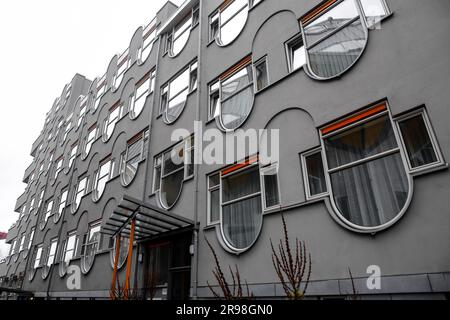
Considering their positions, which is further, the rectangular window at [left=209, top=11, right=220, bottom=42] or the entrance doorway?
the rectangular window at [left=209, top=11, right=220, bottom=42]

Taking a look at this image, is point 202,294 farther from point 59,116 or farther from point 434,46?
point 59,116

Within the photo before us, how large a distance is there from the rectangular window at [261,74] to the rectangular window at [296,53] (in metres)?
0.75

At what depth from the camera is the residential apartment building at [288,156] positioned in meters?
4.92

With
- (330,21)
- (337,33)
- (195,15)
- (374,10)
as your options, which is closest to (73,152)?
(195,15)


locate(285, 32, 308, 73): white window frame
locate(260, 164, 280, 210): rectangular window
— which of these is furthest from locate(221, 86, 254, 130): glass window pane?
locate(260, 164, 280, 210): rectangular window

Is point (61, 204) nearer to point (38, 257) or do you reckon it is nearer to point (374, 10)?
point (38, 257)

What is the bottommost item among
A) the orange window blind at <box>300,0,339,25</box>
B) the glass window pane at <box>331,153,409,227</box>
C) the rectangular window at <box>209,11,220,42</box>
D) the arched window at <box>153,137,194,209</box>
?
the glass window pane at <box>331,153,409,227</box>

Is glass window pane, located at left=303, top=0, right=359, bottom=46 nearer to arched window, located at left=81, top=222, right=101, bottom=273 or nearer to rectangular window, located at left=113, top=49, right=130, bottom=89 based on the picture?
arched window, located at left=81, top=222, right=101, bottom=273

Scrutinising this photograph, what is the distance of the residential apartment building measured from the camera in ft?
16.1

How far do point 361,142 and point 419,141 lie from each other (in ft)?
3.26

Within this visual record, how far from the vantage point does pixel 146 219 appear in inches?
353

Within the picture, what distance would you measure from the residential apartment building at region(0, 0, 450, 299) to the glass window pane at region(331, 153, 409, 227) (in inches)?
1.0

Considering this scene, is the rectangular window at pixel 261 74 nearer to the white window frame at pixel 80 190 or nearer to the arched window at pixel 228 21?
the arched window at pixel 228 21

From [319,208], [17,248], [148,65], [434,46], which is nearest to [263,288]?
[319,208]
